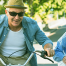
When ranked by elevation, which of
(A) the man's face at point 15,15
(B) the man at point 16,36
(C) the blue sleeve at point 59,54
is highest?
(A) the man's face at point 15,15

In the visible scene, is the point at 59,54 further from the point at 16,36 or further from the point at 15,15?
the point at 15,15

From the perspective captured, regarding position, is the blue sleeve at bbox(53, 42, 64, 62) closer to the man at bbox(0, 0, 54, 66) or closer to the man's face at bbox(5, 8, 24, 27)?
the man at bbox(0, 0, 54, 66)

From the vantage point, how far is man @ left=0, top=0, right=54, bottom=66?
2414 millimetres

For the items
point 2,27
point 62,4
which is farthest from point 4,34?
point 62,4

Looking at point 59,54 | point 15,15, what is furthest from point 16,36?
point 59,54

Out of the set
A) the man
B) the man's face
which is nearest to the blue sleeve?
the man

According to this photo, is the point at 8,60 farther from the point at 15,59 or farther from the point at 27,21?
the point at 27,21

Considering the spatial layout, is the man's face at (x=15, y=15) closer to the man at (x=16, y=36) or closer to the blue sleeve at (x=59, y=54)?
the man at (x=16, y=36)

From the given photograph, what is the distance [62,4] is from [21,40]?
13.3 meters

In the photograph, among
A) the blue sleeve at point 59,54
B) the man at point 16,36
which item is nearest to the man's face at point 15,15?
the man at point 16,36

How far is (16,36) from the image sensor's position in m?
2.50

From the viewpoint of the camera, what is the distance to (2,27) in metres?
2.53

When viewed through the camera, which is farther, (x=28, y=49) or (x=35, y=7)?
(x=35, y=7)

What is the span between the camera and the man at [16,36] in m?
2.41
